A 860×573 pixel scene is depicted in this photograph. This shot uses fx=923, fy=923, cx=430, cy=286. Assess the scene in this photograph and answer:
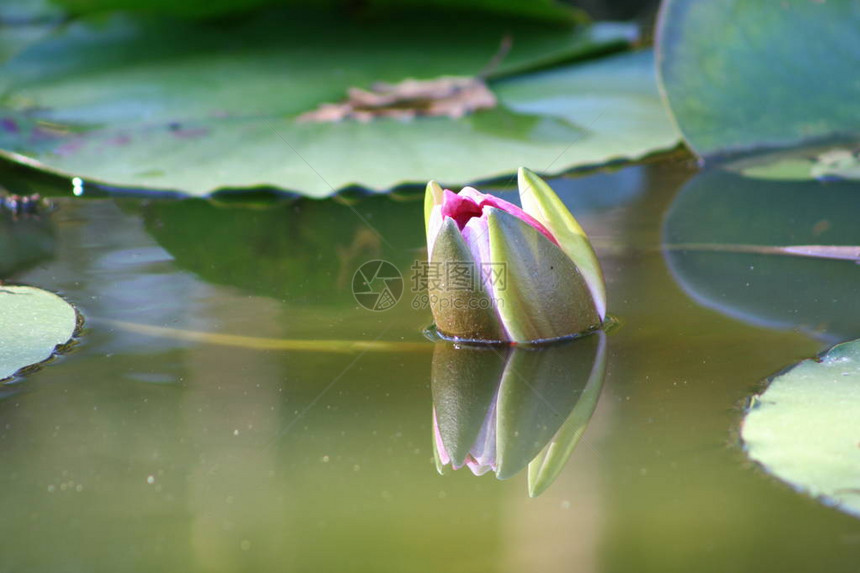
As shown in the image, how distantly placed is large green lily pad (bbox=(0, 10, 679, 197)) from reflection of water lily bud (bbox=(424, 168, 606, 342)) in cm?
56

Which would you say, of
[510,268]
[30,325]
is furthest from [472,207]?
[30,325]

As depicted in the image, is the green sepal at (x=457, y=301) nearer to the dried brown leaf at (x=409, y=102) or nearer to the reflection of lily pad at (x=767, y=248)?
the reflection of lily pad at (x=767, y=248)

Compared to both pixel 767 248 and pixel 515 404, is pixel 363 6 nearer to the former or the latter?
pixel 767 248

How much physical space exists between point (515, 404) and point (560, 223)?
0.84 ft

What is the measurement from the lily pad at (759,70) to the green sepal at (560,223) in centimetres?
84

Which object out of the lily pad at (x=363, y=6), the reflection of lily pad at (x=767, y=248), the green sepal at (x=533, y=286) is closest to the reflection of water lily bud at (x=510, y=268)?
the green sepal at (x=533, y=286)

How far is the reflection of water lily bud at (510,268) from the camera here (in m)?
1.05

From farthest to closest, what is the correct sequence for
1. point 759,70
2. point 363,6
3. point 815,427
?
point 363,6, point 759,70, point 815,427

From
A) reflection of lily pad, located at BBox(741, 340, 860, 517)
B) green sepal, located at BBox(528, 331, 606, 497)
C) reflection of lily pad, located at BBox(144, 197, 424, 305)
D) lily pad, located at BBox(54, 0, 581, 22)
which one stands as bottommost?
reflection of lily pad, located at BBox(144, 197, 424, 305)

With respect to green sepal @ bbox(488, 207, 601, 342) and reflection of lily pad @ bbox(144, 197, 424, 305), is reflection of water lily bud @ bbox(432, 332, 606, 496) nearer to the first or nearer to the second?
green sepal @ bbox(488, 207, 601, 342)

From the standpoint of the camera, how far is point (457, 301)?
108 centimetres

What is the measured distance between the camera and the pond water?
0.72 metres

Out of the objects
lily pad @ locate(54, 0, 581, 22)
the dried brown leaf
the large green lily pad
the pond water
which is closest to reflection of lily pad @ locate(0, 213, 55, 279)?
the pond water

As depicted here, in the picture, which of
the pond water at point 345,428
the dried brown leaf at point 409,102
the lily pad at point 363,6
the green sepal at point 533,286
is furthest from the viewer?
the lily pad at point 363,6
